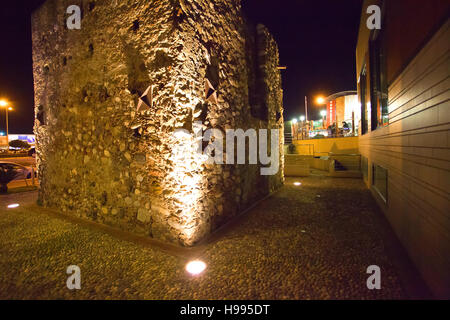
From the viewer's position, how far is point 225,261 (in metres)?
2.71

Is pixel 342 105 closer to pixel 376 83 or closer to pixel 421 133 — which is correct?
pixel 376 83

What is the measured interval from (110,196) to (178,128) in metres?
2.06

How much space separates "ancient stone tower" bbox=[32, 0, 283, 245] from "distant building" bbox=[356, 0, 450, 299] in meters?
2.75

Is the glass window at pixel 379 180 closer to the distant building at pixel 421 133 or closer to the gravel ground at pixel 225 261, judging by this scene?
the gravel ground at pixel 225 261

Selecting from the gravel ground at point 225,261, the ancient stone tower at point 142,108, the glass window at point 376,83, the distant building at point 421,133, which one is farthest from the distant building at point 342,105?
the gravel ground at point 225,261

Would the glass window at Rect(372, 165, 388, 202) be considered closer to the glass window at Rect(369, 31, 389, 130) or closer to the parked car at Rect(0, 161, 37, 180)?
the glass window at Rect(369, 31, 389, 130)


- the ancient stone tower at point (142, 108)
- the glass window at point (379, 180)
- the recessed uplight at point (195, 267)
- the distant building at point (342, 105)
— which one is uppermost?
the distant building at point (342, 105)

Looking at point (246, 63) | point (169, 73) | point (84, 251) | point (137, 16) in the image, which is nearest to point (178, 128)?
point (169, 73)

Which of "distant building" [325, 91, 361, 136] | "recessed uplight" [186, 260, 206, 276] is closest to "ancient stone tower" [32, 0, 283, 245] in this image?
"recessed uplight" [186, 260, 206, 276]

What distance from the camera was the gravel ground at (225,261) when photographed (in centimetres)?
214

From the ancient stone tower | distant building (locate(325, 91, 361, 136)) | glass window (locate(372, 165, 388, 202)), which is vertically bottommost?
glass window (locate(372, 165, 388, 202))

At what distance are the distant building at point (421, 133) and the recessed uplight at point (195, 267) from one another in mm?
2401

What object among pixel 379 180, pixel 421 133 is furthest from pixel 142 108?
pixel 379 180

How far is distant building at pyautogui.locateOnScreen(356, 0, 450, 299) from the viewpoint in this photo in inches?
74.0
